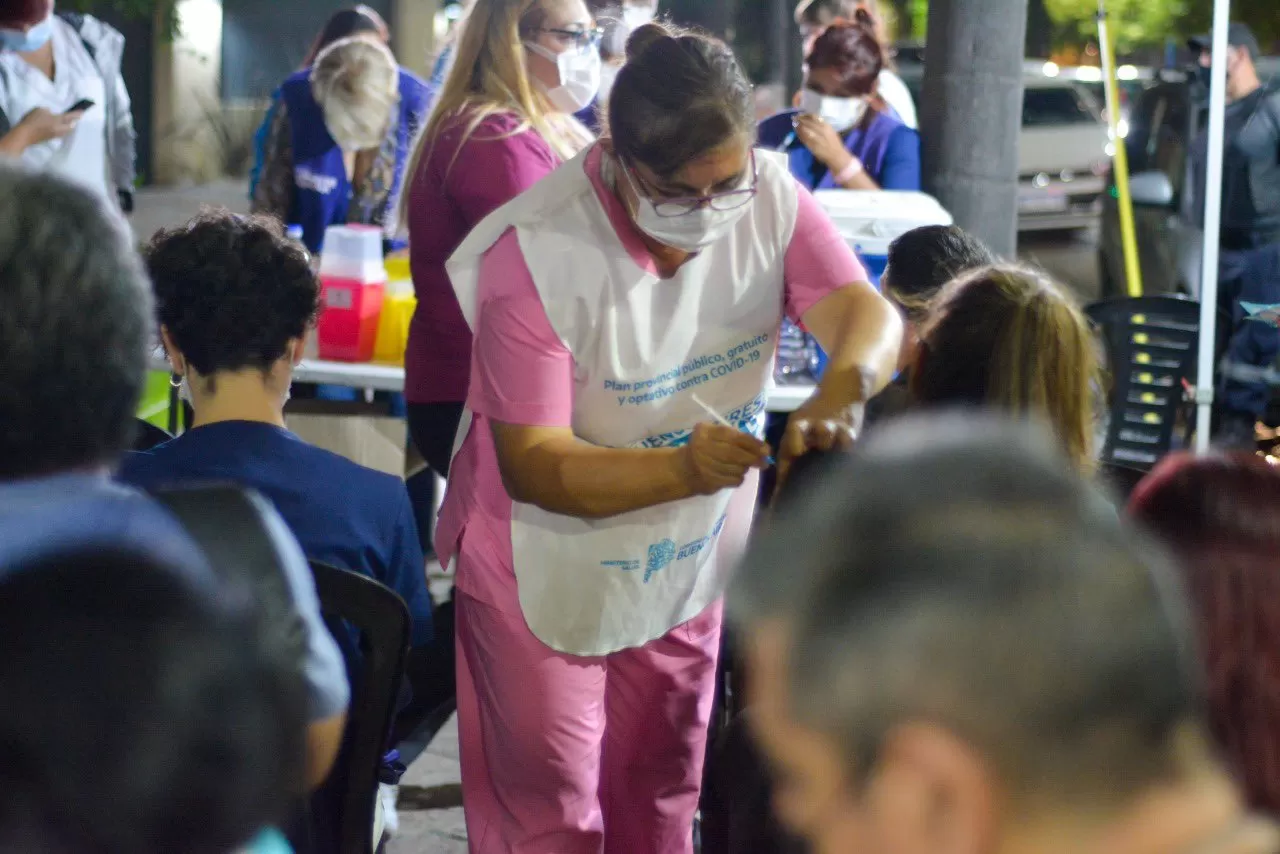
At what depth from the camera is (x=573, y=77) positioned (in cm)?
324

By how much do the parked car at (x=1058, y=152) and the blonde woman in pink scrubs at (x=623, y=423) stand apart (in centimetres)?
1205

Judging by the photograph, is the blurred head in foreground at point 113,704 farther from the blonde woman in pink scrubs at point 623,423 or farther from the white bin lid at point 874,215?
the white bin lid at point 874,215

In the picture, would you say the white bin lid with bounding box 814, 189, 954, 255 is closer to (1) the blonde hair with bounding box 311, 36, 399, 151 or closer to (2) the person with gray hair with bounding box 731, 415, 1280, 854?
(1) the blonde hair with bounding box 311, 36, 399, 151

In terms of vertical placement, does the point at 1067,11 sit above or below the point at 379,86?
above

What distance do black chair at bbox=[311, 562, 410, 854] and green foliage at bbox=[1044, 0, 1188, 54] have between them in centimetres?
1972

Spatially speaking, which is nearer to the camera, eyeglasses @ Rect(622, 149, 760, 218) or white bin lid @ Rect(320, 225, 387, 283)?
eyeglasses @ Rect(622, 149, 760, 218)

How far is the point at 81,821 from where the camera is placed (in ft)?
3.42

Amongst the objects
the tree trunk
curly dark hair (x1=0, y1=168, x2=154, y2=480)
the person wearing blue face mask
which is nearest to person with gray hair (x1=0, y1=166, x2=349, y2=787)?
curly dark hair (x1=0, y1=168, x2=154, y2=480)

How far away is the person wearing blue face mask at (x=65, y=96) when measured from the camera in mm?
4469

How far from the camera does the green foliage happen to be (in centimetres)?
2061

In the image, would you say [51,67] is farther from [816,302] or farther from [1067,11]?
[1067,11]

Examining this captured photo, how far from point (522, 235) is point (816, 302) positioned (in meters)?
0.49

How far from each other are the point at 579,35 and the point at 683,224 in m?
1.13

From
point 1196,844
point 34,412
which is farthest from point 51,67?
point 1196,844
